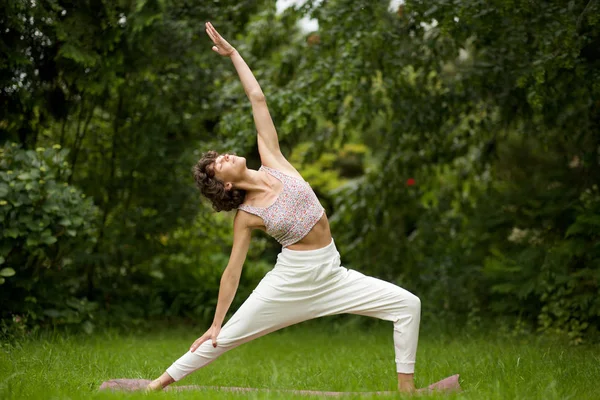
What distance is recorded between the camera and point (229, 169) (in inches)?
163

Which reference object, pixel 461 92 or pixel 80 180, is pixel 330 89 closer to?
pixel 461 92

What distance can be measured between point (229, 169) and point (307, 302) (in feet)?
2.99

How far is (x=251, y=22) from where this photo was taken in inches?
A: 339

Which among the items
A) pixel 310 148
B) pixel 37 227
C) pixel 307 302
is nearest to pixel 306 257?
pixel 307 302

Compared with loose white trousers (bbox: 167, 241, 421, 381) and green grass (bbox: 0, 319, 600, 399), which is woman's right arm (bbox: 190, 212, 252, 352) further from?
green grass (bbox: 0, 319, 600, 399)

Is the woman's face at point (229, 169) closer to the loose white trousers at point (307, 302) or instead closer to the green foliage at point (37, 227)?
the loose white trousers at point (307, 302)

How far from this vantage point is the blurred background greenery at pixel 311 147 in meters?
6.40

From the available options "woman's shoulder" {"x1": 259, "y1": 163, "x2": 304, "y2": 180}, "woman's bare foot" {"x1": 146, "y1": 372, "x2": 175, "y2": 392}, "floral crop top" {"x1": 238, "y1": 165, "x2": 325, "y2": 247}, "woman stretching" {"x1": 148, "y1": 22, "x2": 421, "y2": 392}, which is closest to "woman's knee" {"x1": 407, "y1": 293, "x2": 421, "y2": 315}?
"woman stretching" {"x1": 148, "y1": 22, "x2": 421, "y2": 392}

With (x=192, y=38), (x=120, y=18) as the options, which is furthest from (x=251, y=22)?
(x=120, y=18)

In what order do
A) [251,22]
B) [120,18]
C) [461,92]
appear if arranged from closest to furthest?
[120,18]
[461,92]
[251,22]

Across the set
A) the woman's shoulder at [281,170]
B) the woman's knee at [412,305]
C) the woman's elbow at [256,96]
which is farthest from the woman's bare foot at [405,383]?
the woman's elbow at [256,96]

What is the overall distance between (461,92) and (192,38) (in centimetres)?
314

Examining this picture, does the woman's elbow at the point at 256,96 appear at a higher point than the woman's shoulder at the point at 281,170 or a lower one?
higher

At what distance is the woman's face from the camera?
414 centimetres
